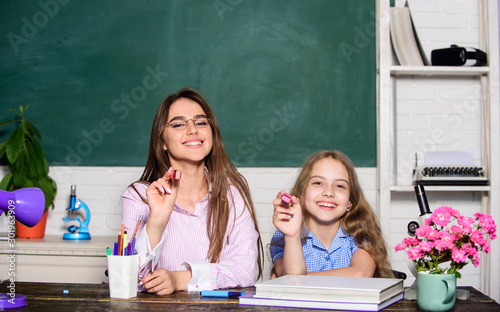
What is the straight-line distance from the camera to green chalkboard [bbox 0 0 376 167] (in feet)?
9.85

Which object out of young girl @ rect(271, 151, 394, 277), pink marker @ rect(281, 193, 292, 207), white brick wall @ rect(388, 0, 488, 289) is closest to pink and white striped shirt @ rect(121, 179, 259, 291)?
young girl @ rect(271, 151, 394, 277)

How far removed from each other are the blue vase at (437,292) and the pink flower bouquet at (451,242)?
0.03 meters

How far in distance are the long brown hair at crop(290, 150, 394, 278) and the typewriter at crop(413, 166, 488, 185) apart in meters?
0.91

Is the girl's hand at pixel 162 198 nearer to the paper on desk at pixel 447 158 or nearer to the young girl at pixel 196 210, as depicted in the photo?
the young girl at pixel 196 210

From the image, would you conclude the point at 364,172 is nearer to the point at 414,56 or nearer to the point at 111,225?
the point at 414,56

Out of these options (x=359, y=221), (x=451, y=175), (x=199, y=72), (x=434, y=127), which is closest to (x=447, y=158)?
(x=451, y=175)

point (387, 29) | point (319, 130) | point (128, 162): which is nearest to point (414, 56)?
point (387, 29)

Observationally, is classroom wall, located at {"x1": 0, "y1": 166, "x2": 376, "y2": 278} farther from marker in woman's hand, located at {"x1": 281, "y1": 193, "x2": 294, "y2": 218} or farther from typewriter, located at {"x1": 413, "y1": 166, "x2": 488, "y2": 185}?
marker in woman's hand, located at {"x1": 281, "y1": 193, "x2": 294, "y2": 218}

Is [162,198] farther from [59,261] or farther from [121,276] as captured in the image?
[59,261]

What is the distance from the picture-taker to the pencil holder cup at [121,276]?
4.28 ft

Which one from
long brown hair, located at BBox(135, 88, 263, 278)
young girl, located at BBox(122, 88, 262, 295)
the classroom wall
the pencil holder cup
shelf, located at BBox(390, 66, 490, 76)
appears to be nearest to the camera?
the pencil holder cup

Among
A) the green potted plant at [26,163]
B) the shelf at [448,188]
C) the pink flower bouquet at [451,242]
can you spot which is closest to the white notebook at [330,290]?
the pink flower bouquet at [451,242]

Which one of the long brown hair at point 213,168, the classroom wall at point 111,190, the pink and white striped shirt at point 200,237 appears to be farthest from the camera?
the classroom wall at point 111,190

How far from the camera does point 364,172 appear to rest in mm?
2957
